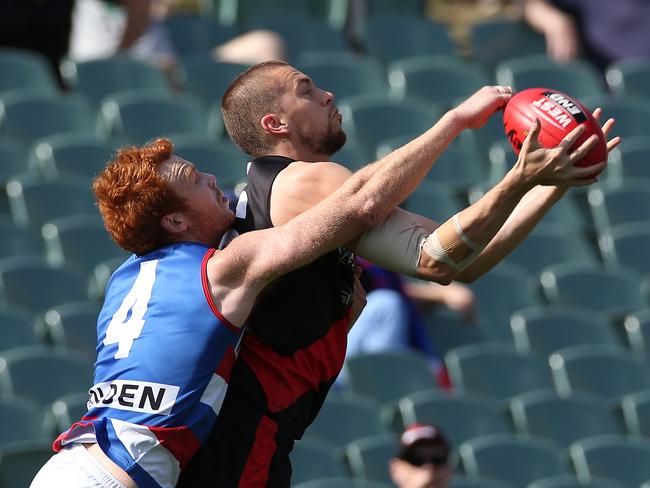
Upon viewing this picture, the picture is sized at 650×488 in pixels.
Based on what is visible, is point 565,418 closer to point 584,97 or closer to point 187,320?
point 584,97

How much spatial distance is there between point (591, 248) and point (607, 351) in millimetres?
1440

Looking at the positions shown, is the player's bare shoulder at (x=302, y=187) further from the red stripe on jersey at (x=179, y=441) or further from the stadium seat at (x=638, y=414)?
the stadium seat at (x=638, y=414)

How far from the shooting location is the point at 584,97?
999 cm

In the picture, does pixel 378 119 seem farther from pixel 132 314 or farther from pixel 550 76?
pixel 132 314

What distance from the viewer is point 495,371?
7.56m

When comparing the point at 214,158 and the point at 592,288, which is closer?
the point at 214,158

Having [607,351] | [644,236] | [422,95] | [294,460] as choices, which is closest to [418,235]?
[294,460]

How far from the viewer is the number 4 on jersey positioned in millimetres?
3787

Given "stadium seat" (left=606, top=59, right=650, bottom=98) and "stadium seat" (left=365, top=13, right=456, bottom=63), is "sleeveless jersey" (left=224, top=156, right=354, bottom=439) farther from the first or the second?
"stadium seat" (left=606, top=59, right=650, bottom=98)

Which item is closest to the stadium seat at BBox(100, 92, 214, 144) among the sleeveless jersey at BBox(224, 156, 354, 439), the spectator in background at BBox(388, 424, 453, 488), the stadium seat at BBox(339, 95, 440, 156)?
the stadium seat at BBox(339, 95, 440, 156)

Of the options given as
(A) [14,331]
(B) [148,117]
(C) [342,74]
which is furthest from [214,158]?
(A) [14,331]

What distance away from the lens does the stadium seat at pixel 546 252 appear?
8828 millimetres

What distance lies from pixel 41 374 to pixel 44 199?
1381 millimetres

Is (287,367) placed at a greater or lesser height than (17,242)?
greater
